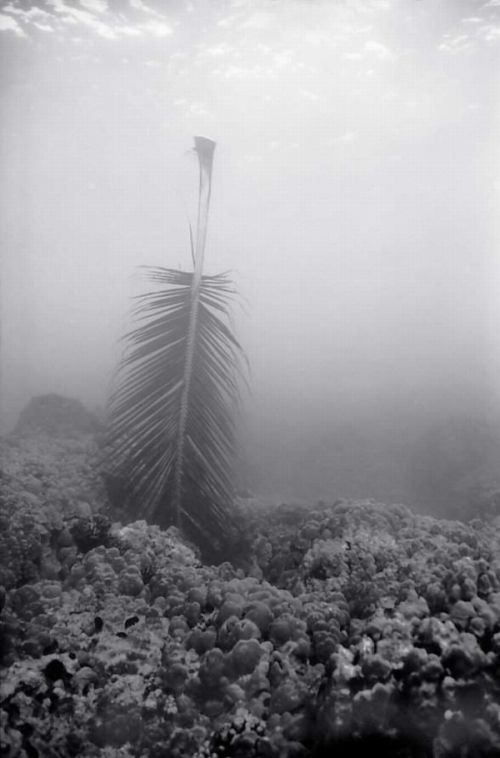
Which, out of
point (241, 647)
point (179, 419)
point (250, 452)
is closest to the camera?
point (241, 647)

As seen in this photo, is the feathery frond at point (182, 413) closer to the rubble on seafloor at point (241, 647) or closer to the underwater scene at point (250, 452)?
the underwater scene at point (250, 452)

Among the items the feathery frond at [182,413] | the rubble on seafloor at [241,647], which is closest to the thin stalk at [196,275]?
the feathery frond at [182,413]

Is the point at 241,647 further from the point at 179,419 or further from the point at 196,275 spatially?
the point at 196,275

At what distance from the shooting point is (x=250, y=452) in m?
10.3

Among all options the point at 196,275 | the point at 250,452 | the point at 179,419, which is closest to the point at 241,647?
the point at 179,419

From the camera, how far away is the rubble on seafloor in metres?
1.08

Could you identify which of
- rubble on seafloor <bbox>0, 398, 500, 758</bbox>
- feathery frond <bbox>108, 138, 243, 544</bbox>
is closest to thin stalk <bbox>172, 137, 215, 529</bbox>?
feathery frond <bbox>108, 138, 243, 544</bbox>

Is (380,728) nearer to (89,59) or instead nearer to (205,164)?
(205,164)

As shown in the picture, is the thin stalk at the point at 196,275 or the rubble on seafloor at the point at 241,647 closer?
the rubble on seafloor at the point at 241,647

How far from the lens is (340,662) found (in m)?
1.21

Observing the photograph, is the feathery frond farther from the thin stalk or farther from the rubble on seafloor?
the rubble on seafloor

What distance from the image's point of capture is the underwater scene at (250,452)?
1.16m

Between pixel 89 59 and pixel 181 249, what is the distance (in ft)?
241

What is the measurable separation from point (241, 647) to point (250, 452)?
29.6 ft
